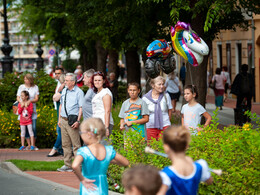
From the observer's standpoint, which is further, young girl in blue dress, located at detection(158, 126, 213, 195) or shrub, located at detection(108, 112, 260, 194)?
shrub, located at detection(108, 112, 260, 194)

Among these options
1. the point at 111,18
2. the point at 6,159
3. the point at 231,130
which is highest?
the point at 111,18

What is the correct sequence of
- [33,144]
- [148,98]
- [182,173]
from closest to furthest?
[182,173] → [148,98] → [33,144]

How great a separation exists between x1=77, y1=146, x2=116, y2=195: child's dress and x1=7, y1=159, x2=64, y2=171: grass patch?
544 centimetres

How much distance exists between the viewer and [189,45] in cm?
1102

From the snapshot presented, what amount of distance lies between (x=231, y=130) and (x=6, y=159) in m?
5.44

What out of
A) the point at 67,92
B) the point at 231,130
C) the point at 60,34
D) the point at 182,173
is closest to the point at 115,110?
the point at 67,92

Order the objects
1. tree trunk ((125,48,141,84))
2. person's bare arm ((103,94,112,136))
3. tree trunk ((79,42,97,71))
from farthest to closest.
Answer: tree trunk ((79,42,97,71)) → tree trunk ((125,48,141,84)) → person's bare arm ((103,94,112,136))

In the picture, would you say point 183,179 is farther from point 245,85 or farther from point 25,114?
point 245,85

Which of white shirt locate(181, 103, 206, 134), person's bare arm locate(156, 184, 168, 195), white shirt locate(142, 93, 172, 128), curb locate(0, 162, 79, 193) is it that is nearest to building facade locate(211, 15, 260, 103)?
white shirt locate(142, 93, 172, 128)

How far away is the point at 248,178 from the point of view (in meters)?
7.10

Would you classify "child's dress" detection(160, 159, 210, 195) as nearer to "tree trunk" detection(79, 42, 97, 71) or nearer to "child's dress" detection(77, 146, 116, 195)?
"child's dress" detection(77, 146, 116, 195)

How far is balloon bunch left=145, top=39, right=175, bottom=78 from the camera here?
1169cm

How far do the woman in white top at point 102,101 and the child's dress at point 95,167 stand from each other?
3797 millimetres

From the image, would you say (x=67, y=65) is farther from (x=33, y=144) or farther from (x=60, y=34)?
(x=33, y=144)
